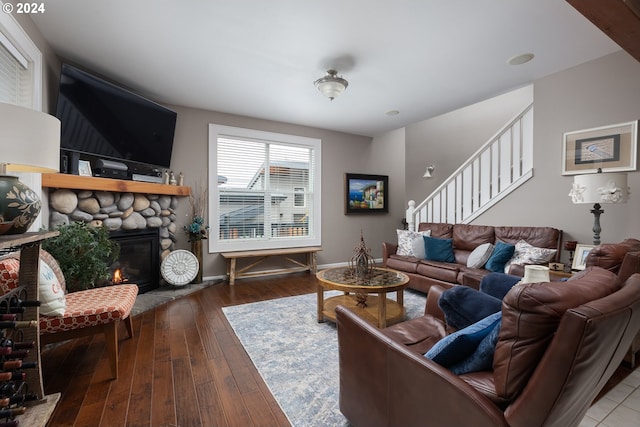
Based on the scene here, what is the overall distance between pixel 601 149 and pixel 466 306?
2.93 meters

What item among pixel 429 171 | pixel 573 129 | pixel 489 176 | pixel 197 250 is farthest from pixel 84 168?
pixel 429 171

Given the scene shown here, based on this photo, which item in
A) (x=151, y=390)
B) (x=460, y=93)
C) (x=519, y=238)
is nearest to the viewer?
(x=151, y=390)

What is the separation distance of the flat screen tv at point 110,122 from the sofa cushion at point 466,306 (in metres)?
3.62

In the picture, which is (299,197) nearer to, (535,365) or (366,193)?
(366,193)

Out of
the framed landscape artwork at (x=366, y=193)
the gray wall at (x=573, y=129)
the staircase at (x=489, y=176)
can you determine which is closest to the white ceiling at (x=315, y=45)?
the gray wall at (x=573, y=129)

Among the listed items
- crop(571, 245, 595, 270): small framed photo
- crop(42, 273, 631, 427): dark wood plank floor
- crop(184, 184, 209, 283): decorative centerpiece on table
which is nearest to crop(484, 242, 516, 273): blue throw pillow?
crop(571, 245, 595, 270): small framed photo

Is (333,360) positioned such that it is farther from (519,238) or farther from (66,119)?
(66,119)

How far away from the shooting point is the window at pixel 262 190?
4.45 metres

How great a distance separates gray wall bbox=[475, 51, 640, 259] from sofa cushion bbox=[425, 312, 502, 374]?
2939 mm

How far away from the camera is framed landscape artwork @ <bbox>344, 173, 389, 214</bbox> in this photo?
18.4ft

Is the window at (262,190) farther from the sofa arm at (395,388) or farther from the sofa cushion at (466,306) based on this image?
the sofa cushion at (466,306)

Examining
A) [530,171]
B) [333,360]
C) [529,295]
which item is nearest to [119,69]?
[333,360]

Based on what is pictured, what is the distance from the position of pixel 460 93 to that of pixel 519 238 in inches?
77.9

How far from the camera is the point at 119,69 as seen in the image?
3.09 m
